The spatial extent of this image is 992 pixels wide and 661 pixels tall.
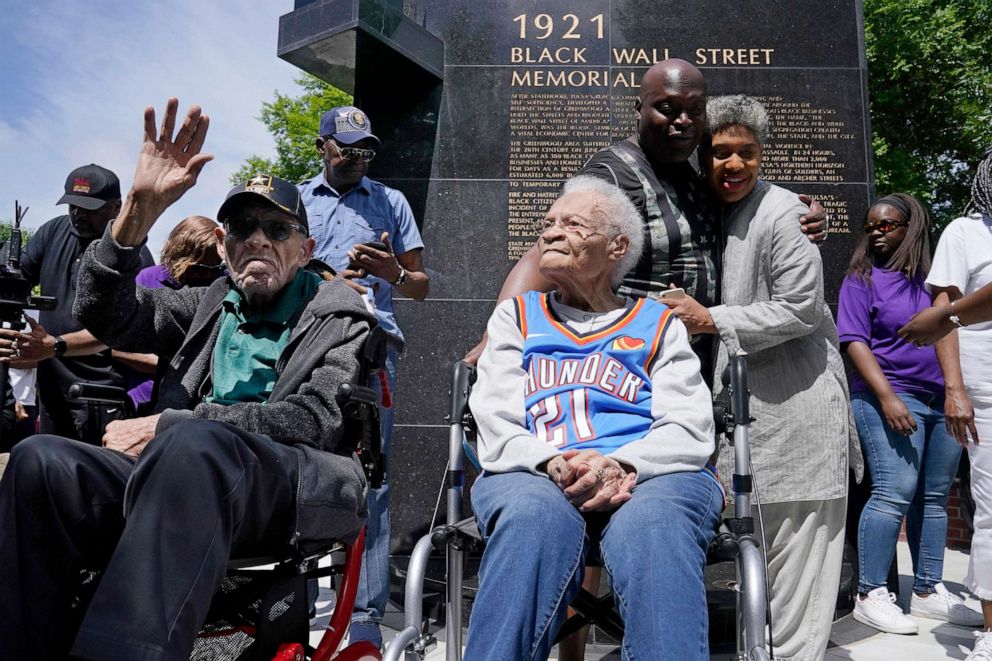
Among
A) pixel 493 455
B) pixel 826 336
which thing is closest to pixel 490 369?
pixel 493 455

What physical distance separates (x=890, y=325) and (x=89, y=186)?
4357mm

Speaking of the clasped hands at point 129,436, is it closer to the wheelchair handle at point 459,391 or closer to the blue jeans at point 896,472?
the wheelchair handle at point 459,391

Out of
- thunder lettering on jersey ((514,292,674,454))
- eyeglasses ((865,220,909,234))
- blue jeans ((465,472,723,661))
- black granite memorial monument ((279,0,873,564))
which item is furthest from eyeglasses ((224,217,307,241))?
eyeglasses ((865,220,909,234))

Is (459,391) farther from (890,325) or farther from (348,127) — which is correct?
(890,325)

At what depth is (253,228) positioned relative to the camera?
2643 millimetres

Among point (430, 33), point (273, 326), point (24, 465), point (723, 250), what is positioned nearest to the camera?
point (24, 465)

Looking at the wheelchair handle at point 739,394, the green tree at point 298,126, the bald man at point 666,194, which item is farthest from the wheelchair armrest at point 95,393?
the green tree at point 298,126

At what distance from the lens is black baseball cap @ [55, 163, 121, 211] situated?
401 cm

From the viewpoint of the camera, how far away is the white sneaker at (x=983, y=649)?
343 centimetres

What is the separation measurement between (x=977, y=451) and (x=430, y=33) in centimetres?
404

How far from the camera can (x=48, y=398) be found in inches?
152

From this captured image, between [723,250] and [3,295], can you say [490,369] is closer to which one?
[723,250]

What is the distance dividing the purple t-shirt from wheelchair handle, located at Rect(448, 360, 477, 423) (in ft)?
9.67

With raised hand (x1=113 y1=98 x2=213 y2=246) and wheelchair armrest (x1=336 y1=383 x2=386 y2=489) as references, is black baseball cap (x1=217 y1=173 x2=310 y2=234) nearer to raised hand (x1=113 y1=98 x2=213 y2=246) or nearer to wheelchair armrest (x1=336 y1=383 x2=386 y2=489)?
raised hand (x1=113 y1=98 x2=213 y2=246)
